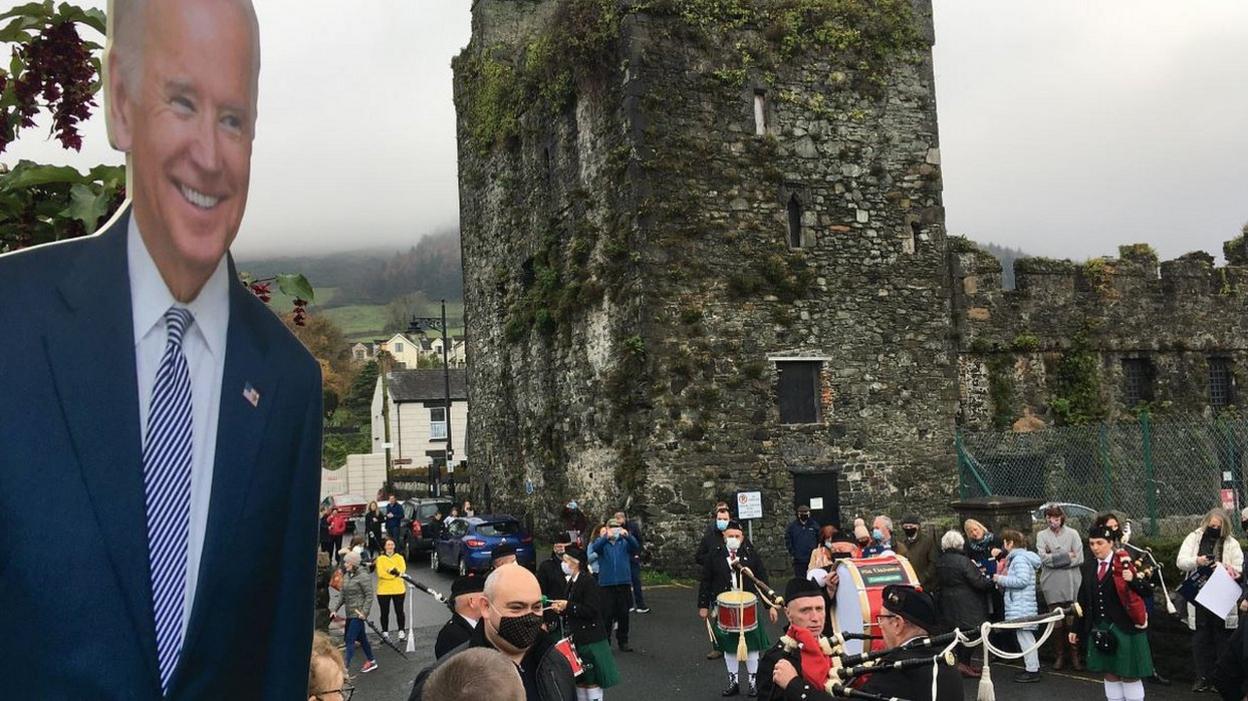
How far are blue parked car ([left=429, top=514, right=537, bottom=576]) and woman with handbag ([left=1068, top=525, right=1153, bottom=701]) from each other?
12.9m

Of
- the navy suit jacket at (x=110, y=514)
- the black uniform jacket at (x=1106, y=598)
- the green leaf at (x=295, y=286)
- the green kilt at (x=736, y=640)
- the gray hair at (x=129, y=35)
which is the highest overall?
the gray hair at (x=129, y=35)

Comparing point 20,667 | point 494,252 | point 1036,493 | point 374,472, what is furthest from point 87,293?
point 374,472

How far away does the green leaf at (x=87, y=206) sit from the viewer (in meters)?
3.02

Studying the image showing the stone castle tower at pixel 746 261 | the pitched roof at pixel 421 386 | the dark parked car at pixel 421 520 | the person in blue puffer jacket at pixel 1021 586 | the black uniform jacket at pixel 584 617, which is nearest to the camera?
the black uniform jacket at pixel 584 617

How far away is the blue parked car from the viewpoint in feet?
73.1

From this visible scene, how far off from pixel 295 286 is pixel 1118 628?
9301 mm

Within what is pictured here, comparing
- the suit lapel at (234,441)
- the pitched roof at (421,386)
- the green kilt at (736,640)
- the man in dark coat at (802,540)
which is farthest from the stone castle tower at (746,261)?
the pitched roof at (421,386)

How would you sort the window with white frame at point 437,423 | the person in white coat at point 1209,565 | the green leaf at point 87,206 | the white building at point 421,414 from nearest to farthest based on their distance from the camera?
the green leaf at point 87,206 < the person in white coat at point 1209,565 < the white building at point 421,414 < the window with white frame at point 437,423

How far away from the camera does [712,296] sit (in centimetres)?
2155

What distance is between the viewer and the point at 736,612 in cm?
1192

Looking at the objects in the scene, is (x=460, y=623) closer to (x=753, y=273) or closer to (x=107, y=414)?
(x=107, y=414)

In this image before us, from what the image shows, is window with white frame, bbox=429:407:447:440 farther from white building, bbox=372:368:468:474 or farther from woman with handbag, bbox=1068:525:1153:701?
woman with handbag, bbox=1068:525:1153:701

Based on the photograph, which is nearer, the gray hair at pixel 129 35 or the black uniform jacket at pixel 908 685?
the gray hair at pixel 129 35

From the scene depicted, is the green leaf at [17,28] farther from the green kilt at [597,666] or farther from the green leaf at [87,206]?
the green kilt at [597,666]
